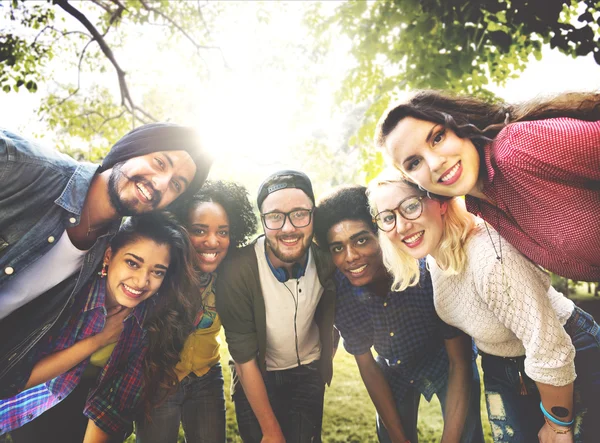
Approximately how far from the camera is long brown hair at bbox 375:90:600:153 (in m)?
1.57

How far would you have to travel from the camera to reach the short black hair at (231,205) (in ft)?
9.18

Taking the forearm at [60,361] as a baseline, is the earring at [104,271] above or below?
above

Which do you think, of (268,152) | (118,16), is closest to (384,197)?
(268,152)

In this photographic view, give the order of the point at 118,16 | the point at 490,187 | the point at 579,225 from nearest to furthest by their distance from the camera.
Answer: the point at 579,225 < the point at 490,187 < the point at 118,16

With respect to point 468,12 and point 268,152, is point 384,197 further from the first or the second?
point 268,152

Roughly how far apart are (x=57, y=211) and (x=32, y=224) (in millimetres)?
149

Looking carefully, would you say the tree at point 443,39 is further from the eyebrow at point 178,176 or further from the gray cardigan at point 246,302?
the eyebrow at point 178,176

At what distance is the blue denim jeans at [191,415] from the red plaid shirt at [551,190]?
2.41 meters

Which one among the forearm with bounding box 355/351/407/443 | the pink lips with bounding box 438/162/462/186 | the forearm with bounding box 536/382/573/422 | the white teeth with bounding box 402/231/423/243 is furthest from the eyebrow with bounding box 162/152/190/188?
the forearm with bounding box 536/382/573/422

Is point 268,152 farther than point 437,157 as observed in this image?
Yes

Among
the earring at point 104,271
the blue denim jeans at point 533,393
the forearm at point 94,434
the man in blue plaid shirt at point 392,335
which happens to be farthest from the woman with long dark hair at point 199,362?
the blue denim jeans at point 533,393

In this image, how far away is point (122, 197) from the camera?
7.87ft

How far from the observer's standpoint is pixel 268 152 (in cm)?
703

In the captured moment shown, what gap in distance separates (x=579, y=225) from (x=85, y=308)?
2801 mm
